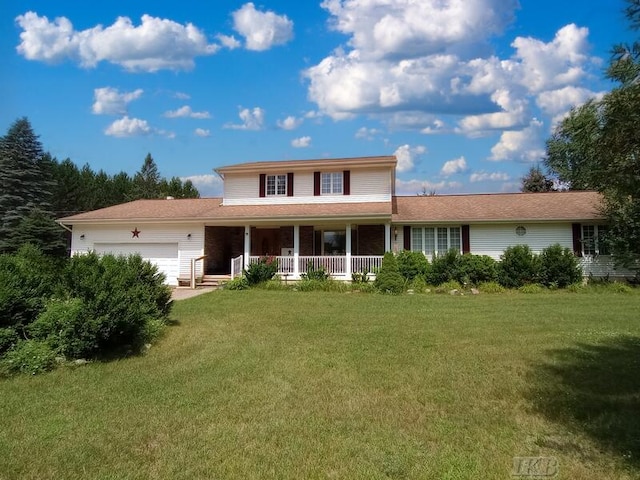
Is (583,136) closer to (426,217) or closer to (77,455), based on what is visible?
(77,455)

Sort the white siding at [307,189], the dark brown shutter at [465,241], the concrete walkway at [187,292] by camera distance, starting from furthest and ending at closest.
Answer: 1. the white siding at [307,189]
2. the dark brown shutter at [465,241]
3. the concrete walkway at [187,292]

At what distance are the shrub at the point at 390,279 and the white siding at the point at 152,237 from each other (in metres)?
8.11

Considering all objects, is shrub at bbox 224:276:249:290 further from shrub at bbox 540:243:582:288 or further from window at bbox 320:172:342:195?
shrub at bbox 540:243:582:288

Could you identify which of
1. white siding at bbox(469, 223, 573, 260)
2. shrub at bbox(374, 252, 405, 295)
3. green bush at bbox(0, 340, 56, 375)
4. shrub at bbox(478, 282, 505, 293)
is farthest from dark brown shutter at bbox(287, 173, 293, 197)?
green bush at bbox(0, 340, 56, 375)

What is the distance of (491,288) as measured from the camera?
16109mm

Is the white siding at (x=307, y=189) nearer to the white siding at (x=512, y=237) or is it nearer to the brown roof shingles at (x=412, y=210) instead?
the brown roof shingles at (x=412, y=210)

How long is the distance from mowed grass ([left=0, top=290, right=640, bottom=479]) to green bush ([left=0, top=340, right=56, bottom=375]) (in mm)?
310

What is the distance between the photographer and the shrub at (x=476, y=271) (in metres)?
16.7

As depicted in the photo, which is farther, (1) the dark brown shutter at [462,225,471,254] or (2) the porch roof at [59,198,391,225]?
(1) the dark brown shutter at [462,225,471,254]

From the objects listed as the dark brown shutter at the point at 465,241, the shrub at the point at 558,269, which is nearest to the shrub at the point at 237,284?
the dark brown shutter at the point at 465,241

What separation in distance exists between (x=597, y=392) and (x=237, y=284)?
13.5m

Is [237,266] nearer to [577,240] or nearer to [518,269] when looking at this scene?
[518,269]

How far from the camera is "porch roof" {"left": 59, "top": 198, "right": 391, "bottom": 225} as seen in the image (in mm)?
17641

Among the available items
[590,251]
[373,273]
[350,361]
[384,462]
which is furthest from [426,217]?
[384,462]
